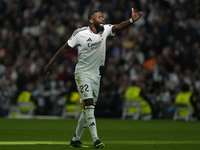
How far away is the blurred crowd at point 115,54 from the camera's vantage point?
19.6 metres

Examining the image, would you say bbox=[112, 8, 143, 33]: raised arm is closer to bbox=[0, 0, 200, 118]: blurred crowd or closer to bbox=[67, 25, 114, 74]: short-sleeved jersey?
bbox=[67, 25, 114, 74]: short-sleeved jersey

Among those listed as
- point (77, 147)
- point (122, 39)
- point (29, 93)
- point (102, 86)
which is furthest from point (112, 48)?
point (77, 147)

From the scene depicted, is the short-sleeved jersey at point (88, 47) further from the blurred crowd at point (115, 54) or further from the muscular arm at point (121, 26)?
the blurred crowd at point (115, 54)

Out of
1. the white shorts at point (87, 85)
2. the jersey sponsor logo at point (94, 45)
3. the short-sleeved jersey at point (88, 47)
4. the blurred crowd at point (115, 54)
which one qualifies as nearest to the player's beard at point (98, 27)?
the short-sleeved jersey at point (88, 47)

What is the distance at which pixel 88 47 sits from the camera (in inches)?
331

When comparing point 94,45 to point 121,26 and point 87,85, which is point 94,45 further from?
point 87,85

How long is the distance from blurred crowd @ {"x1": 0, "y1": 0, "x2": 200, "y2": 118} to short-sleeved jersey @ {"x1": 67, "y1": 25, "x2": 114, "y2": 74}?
10.7 metres

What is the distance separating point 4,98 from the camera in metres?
21.5

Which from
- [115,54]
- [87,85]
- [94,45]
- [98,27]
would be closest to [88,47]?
[94,45]

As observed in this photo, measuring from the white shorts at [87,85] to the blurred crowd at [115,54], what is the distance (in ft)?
35.3

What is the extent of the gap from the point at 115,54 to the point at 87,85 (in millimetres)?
13058

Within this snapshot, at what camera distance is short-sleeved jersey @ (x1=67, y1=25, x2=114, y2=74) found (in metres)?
8.41

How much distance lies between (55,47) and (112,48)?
9.34 ft

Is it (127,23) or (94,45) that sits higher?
(127,23)
